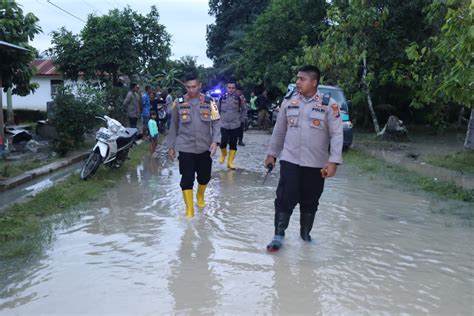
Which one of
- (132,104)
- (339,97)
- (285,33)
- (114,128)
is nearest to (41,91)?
(285,33)

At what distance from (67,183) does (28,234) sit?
2.96 metres

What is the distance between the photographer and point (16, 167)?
9945 mm

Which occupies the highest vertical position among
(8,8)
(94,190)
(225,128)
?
(8,8)

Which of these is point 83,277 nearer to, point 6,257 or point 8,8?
point 6,257

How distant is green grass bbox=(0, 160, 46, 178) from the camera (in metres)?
9.08

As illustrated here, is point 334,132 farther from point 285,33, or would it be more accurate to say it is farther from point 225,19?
Result: point 225,19

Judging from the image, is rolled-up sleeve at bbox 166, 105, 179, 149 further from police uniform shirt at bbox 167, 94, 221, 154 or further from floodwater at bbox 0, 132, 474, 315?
floodwater at bbox 0, 132, 474, 315

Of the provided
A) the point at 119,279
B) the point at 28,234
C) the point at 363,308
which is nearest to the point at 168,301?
the point at 119,279

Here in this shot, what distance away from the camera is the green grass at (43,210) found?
5281 mm

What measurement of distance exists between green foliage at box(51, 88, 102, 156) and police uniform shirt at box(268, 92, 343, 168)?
24.2 feet

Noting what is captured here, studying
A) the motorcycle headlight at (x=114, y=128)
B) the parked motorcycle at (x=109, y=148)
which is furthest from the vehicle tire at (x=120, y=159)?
the motorcycle headlight at (x=114, y=128)

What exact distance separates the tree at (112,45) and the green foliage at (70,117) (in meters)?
8.93

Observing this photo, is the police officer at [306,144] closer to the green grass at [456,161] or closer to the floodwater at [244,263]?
the floodwater at [244,263]

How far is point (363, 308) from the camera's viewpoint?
3865mm
